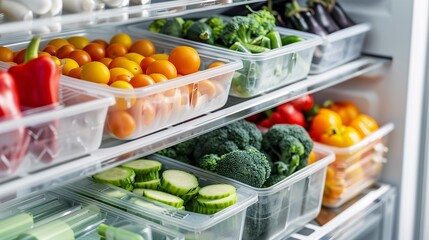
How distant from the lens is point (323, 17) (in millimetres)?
2111

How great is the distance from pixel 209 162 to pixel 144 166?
161 mm

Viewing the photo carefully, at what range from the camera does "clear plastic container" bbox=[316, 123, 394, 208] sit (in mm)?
2055

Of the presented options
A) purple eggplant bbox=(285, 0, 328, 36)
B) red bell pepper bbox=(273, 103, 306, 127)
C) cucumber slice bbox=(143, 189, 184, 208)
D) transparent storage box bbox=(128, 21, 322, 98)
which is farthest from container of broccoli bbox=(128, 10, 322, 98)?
cucumber slice bbox=(143, 189, 184, 208)

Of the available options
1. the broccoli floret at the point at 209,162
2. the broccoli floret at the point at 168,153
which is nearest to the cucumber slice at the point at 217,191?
the broccoli floret at the point at 209,162

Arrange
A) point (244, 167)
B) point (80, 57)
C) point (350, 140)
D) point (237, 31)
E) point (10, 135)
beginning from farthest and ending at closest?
1. point (350, 140)
2. point (237, 31)
3. point (244, 167)
4. point (80, 57)
5. point (10, 135)

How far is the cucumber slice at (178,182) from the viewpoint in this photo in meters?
1.63

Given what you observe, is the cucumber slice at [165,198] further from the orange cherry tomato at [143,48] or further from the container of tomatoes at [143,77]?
the orange cherry tomato at [143,48]

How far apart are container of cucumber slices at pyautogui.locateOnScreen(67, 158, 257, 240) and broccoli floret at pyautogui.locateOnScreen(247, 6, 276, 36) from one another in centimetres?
39

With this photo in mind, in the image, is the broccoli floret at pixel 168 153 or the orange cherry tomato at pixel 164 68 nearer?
the orange cherry tomato at pixel 164 68

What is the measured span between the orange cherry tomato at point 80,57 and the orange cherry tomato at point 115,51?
104 millimetres

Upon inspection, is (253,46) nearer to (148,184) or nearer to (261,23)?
(261,23)

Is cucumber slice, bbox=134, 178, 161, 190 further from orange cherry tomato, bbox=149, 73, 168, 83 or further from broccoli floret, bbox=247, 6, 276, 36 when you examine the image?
broccoli floret, bbox=247, 6, 276, 36

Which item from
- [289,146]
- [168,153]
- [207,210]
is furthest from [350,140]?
[207,210]

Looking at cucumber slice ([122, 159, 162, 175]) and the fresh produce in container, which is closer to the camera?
the fresh produce in container
